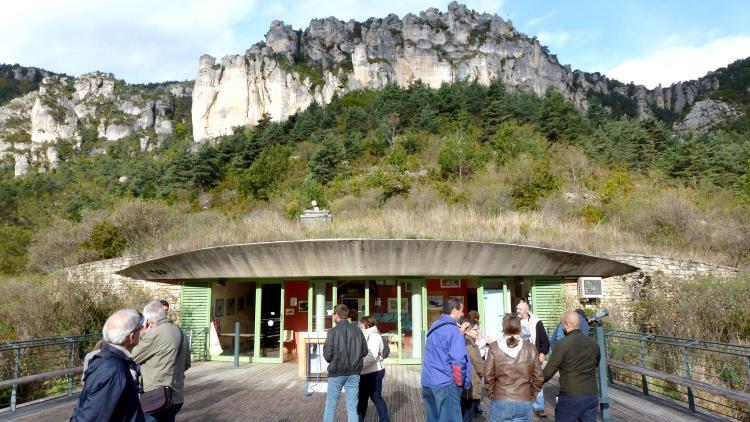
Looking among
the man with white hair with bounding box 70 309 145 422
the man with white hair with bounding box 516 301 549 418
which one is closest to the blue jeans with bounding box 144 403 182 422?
the man with white hair with bounding box 70 309 145 422

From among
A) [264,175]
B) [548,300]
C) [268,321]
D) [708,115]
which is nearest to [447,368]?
[548,300]

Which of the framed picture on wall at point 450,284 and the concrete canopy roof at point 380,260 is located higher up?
the concrete canopy roof at point 380,260

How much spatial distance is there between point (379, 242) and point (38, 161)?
3266 inches

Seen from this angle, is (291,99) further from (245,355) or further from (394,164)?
(245,355)

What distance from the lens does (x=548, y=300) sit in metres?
11.3

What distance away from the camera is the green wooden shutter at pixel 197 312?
11568 mm

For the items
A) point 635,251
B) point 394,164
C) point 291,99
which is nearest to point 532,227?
point 635,251

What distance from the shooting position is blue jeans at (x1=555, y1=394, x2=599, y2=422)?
3617mm

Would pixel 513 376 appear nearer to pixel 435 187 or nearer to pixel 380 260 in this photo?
pixel 380 260

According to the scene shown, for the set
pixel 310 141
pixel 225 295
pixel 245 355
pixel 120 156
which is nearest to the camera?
pixel 245 355

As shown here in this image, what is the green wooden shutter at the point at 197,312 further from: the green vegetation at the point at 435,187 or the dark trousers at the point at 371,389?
the dark trousers at the point at 371,389

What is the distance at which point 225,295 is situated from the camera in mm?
12352

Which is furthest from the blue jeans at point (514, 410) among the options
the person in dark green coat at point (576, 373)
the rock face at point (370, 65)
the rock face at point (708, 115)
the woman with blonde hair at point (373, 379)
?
the rock face at point (370, 65)

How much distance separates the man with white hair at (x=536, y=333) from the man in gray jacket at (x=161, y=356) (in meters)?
3.25
